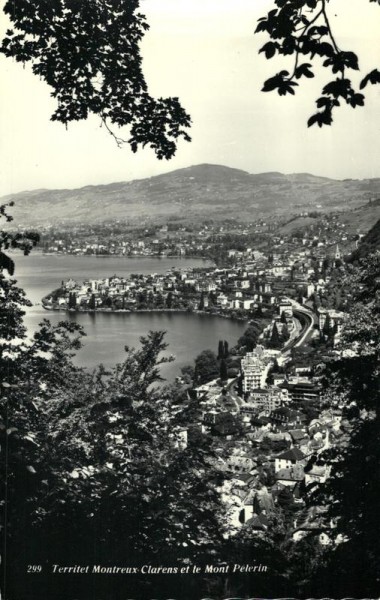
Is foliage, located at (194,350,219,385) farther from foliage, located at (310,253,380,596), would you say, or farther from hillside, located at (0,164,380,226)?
hillside, located at (0,164,380,226)

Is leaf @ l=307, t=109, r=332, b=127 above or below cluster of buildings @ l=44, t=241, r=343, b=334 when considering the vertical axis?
above

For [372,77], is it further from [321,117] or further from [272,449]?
[272,449]

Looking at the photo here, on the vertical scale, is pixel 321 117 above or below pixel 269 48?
below

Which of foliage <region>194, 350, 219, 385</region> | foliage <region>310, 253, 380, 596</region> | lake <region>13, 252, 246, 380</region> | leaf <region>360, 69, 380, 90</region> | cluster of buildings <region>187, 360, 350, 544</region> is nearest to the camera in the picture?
leaf <region>360, 69, 380, 90</region>

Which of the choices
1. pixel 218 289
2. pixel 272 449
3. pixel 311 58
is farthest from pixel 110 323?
pixel 218 289

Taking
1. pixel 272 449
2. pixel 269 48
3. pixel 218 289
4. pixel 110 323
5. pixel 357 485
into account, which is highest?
pixel 269 48

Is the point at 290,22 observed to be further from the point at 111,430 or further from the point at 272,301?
the point at 272,301

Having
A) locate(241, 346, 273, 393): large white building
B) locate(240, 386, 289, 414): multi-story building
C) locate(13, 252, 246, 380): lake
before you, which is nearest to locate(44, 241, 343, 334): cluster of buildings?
locate(13, 252, 246, 380): lake

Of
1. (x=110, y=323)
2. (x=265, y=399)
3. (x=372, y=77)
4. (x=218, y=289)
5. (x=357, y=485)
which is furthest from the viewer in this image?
(x=218, y=289)
